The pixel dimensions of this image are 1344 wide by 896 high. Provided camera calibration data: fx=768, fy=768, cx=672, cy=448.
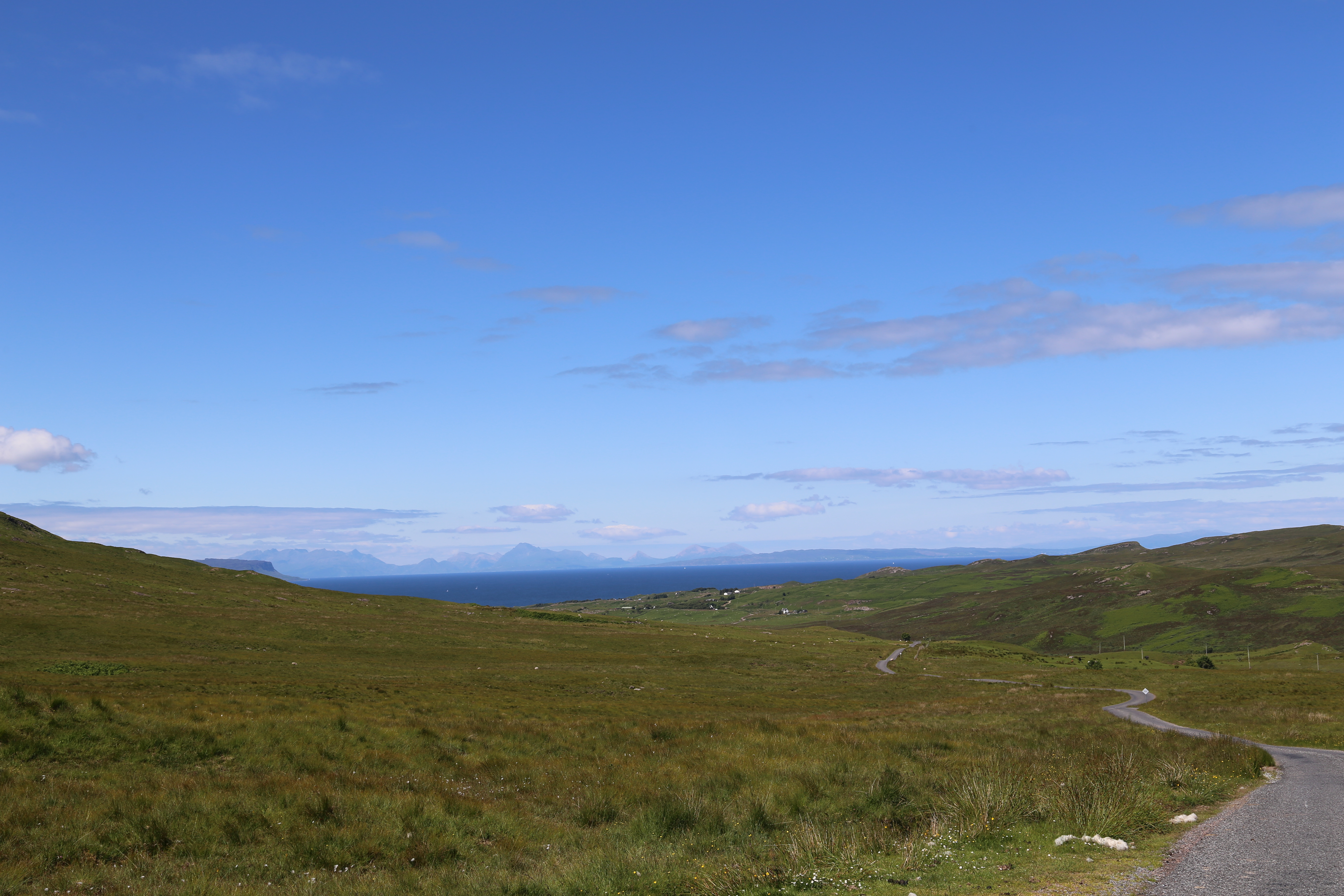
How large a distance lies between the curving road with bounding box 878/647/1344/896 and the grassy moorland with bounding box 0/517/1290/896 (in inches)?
34.2

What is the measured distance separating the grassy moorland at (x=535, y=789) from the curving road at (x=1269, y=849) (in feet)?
2.85

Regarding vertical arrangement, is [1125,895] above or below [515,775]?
above

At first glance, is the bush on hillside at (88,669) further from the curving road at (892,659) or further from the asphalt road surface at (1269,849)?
the curving road at (892,659)

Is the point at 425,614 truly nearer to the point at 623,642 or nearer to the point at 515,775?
the point at 623,642

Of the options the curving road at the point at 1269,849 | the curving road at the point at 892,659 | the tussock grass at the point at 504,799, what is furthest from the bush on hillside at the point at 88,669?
the curving road at the point at 892,659

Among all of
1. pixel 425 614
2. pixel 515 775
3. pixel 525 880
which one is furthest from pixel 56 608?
pixel 525 880

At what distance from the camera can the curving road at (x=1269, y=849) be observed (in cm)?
1102

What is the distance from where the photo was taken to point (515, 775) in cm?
2133

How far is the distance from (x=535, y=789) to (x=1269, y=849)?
610 inches

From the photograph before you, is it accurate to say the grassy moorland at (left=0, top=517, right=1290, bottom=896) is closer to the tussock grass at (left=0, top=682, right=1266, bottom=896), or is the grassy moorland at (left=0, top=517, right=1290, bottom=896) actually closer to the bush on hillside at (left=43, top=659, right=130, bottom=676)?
the tussock grass at (left=0, top=682, right=1266, bottom=896)

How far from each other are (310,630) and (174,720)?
5908cm

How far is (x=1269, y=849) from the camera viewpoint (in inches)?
511

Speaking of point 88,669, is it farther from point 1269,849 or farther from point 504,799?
point 1269,849

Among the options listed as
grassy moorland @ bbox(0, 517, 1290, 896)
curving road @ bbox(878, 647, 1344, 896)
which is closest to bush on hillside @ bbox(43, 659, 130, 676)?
grassy moorland @ bbox(0, 517, 1290, 896)
